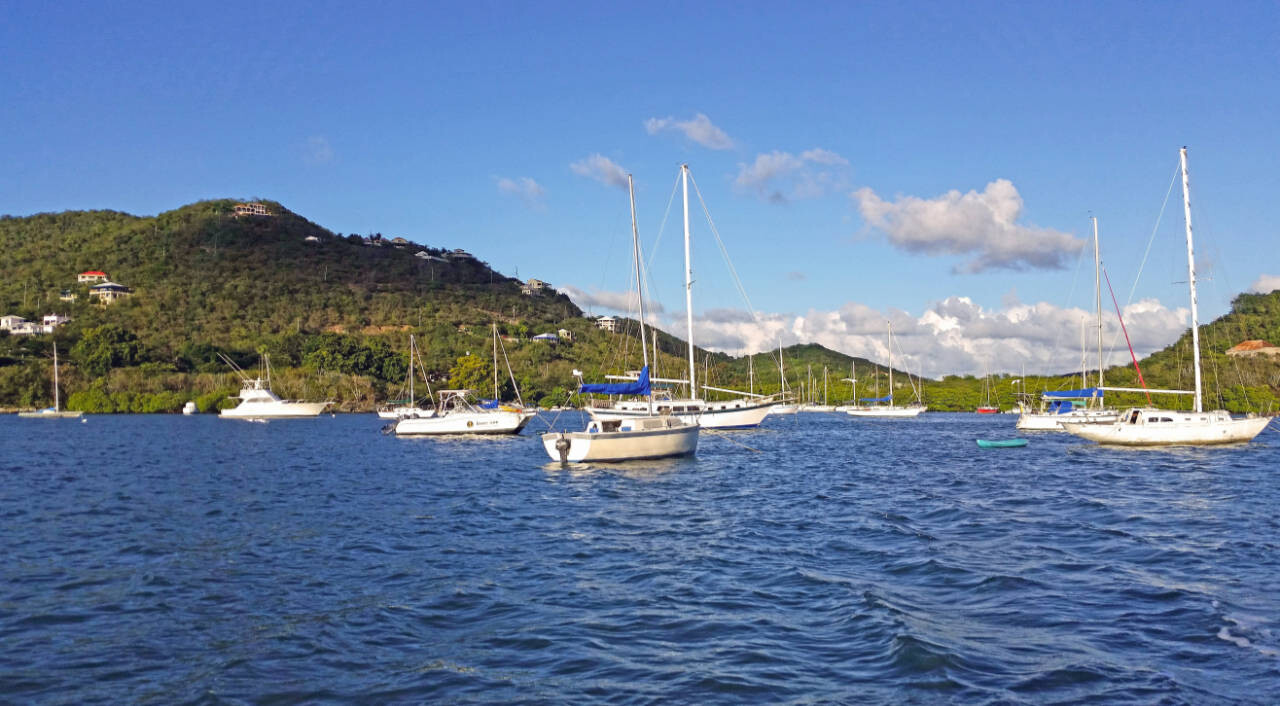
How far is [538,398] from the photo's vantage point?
13675 centimetres

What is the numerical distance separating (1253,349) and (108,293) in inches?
8040

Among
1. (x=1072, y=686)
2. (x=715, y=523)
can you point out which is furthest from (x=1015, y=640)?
(x=715, y=523)

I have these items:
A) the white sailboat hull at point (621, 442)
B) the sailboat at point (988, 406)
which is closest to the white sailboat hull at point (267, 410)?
the white sailboat hull at point (621, 442)

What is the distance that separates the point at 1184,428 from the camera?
42.6m

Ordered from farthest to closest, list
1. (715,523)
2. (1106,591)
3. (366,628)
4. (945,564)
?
(715,523) → (945,564) → (1106,591) → (366,628)

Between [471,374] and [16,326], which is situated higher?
[16,326]

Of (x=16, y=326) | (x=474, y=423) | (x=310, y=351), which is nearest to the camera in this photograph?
(x=474, y=423)

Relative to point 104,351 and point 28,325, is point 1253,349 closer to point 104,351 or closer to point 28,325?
point 104,351

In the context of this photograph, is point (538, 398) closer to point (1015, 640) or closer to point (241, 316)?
point (241, 316)

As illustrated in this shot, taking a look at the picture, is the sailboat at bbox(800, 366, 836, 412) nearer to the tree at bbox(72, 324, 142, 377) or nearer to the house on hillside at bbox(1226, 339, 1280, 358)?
the house on hillside at bbox(1226, 339, 1280, 358)

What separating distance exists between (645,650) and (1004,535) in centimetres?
1251

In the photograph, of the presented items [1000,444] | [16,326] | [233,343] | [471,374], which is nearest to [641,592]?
[1000,444]

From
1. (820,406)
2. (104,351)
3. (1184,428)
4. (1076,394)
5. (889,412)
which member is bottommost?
(889,412)

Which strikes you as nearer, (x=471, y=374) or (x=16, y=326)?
(x=471, y=374)
